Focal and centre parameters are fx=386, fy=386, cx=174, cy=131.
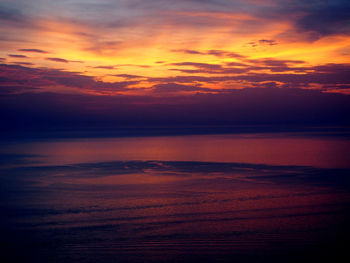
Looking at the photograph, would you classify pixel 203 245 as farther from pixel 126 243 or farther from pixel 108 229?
pixel 108 229

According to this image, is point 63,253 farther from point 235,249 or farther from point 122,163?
point 122,163

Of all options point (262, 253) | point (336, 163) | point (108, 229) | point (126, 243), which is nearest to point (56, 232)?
point (108, 229)

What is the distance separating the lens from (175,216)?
1088 cm

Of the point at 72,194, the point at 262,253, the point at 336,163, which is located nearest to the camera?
the point at 262,253

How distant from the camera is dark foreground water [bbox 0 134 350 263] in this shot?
8359 mm

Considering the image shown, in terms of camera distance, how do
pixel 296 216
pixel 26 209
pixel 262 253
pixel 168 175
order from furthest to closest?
pixel 168 175, pixel 26 209, pixel 296 216, pixel 262 253

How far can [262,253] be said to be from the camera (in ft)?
27.0

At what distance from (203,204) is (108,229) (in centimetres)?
359

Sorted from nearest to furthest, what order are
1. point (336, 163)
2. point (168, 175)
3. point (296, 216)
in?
point (296, 216)
point (168, 175)
point (336, 163)

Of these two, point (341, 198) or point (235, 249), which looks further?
point (341, 198)

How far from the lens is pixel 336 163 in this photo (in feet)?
73.0

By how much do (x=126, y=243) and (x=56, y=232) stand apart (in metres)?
1.98

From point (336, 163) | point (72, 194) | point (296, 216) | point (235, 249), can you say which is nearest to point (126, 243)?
point (235, 249)

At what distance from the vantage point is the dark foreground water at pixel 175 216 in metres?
8.36
